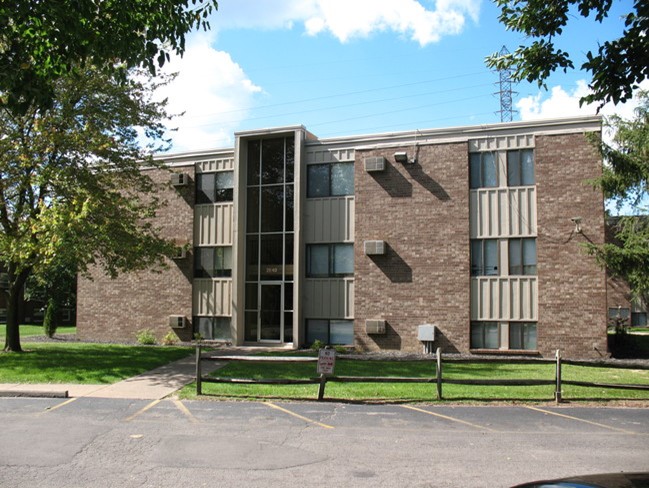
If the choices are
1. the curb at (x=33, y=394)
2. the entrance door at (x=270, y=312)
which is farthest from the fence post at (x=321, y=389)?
the entrance door at (x=270, y=312)

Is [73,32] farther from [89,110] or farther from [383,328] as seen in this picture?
[383,328]

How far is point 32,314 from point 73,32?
45410 millimetres

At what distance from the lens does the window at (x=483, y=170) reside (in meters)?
19.7

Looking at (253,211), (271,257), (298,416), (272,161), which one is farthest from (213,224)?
(298,416)

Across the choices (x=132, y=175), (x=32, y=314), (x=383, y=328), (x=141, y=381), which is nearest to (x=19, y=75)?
(x=141, y=381)

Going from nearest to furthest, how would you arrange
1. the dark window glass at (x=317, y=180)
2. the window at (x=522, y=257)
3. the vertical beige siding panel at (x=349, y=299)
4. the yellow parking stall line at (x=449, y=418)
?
the yellow parking stall line at (x=449, y=418) → the window at (x=522, y=257) → the vertical beige siding panel at (x=349, y=299) → the dark window glass at (x=317, y=180)

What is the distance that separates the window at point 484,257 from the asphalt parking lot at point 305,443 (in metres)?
8.98

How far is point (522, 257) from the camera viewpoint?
19172 mm

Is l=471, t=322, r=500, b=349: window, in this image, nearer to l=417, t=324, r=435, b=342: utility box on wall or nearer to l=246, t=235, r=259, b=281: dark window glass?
l=417, t=324, r=435, b=342: utility box on wall

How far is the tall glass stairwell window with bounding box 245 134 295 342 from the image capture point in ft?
71.1

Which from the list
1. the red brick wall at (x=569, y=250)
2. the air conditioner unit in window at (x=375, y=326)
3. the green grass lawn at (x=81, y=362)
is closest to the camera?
the green grass lawn at (x=81, y=362)

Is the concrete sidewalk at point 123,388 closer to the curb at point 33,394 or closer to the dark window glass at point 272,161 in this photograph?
the curb at point 33,394

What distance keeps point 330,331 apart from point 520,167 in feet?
28.6

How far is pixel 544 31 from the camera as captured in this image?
978cm
